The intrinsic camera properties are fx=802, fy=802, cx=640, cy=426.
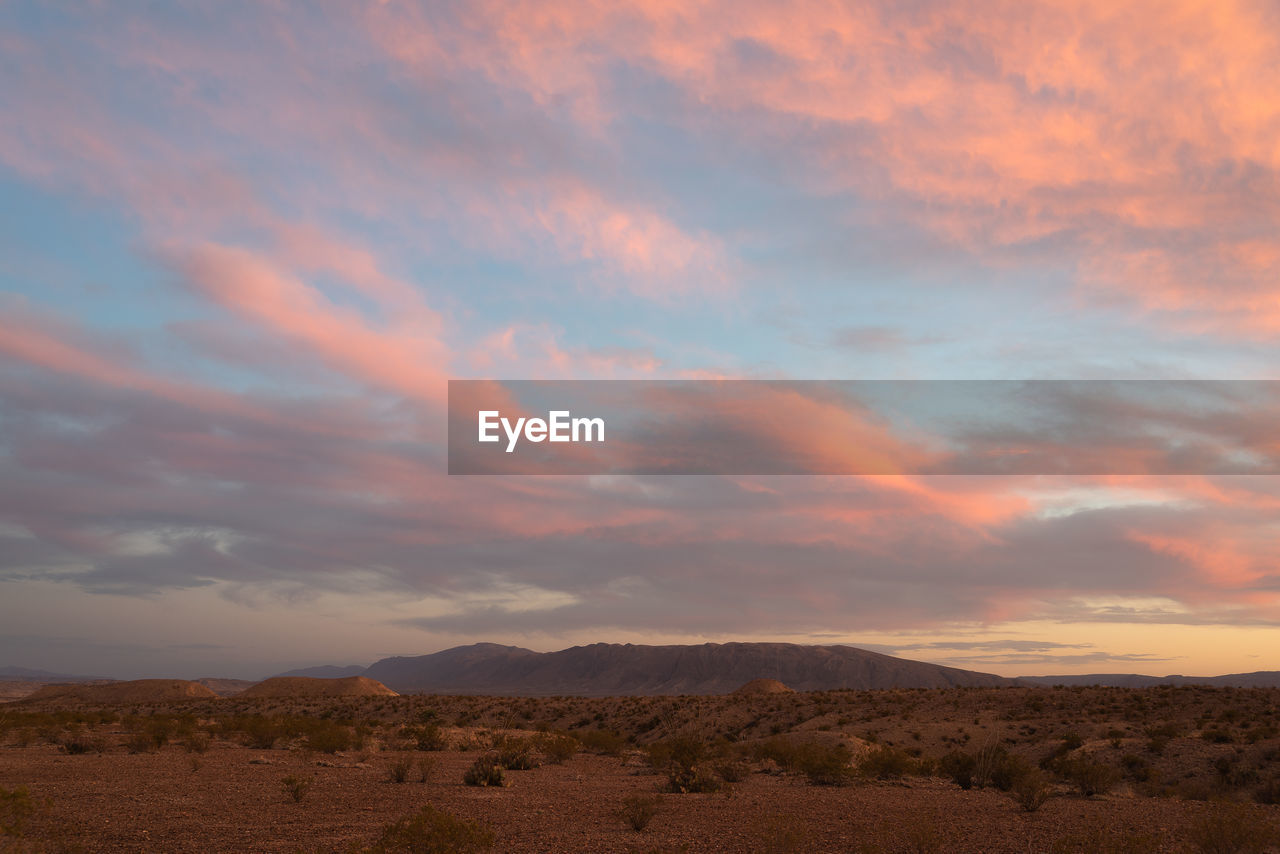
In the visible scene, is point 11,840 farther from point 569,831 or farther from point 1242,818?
point 1242,818

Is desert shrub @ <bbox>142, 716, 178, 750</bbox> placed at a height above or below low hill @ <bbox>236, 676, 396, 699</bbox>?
above

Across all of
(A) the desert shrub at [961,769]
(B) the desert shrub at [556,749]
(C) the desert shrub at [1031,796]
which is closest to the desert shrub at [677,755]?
(B) the desert shrub at [556,749]

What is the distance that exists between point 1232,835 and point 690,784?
1541 centimetres

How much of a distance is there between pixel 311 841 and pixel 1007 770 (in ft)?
78.1

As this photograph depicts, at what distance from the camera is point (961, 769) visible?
29.9m

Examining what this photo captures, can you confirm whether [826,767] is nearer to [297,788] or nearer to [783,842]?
[783,842]

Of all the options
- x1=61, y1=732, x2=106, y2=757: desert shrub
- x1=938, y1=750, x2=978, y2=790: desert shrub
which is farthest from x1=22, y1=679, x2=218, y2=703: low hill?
x1=938, y1=750, x2=978, y2=790: desert shrub

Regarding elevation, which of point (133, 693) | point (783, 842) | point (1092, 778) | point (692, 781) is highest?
point (783, 842)

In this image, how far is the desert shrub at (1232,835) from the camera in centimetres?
1541

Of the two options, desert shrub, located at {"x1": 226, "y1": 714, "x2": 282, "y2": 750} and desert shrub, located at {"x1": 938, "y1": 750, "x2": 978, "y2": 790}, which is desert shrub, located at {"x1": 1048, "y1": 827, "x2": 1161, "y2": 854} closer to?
desert shrub, located at {"x1": 938, "y1": 750, "x2": 978, "y2": 790}

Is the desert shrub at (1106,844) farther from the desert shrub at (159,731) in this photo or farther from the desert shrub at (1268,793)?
the desert shrub at (159,731)

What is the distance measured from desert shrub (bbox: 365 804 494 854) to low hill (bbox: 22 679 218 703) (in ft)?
363

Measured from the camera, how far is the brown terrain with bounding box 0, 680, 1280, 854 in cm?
1683

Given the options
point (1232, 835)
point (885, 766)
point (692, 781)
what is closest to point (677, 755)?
point (692, 781)
